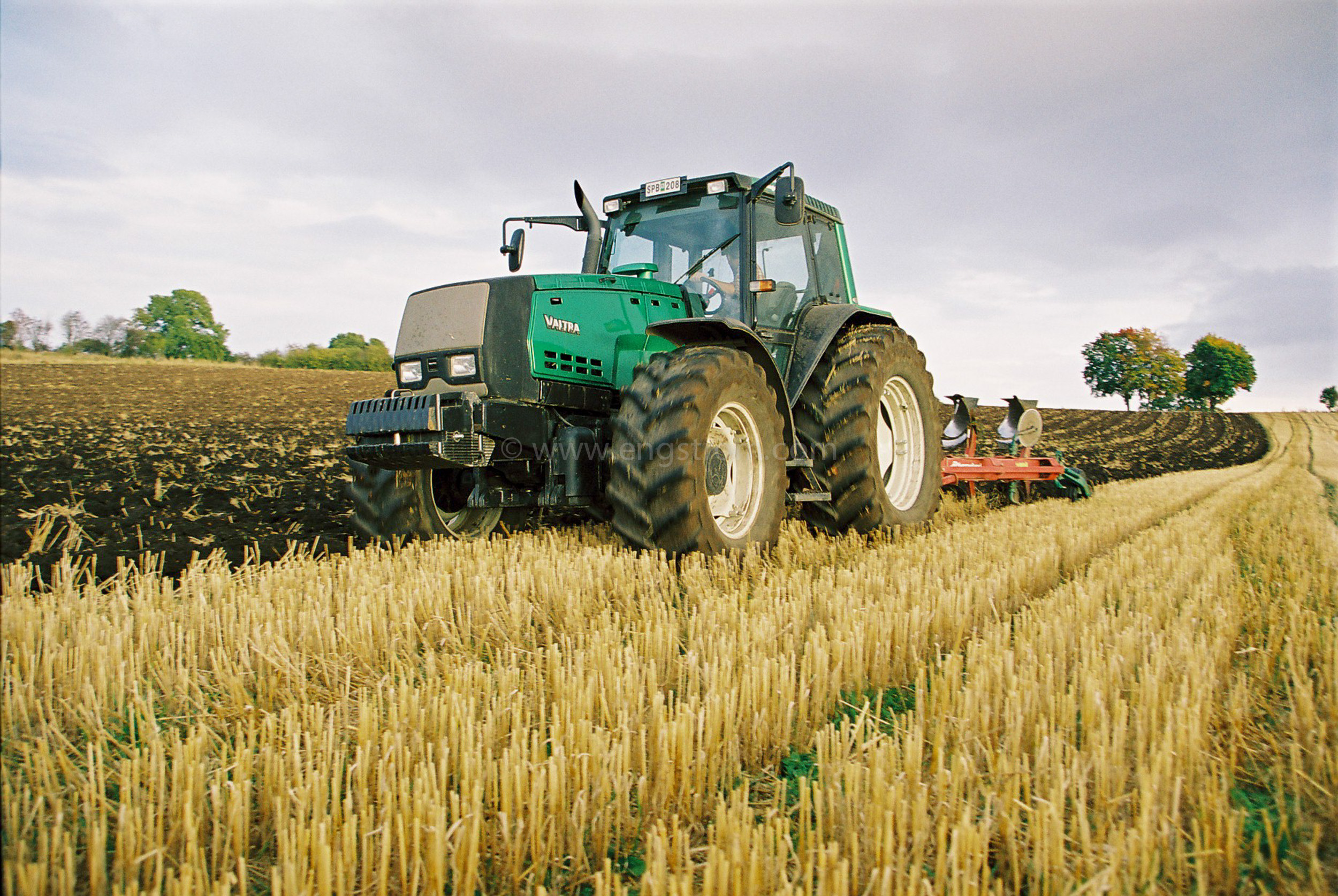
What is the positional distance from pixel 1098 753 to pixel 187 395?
1252 cm

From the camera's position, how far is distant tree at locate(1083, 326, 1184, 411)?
7962cm

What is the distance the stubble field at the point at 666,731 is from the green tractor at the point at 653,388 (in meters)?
0.60

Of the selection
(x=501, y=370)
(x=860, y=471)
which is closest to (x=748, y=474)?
(x=860, y=471)

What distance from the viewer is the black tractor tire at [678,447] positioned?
407 cm

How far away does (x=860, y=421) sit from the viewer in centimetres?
540

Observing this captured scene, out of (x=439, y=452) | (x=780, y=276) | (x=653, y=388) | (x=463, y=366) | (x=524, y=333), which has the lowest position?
(x=439, y=452)

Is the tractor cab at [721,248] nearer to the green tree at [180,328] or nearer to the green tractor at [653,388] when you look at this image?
the green tractor at [653,388]

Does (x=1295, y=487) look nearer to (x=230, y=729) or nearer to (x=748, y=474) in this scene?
(x=748, y=474)

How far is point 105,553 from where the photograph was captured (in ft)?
15.6

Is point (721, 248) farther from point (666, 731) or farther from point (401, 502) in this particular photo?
point (666, 731)

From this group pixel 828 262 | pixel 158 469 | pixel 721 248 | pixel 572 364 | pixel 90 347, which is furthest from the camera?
pixel 158 469

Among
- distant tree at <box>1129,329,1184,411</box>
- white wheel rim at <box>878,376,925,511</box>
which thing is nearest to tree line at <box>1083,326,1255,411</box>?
distant tree at <box>1129,329,1184,411</box>

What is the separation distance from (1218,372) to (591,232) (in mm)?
94994

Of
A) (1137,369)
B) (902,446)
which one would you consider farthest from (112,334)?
(1137,369)
